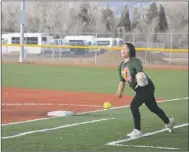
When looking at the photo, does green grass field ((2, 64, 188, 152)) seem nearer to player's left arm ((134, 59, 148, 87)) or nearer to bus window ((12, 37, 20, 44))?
player's left arm ((134, 59, 148, 87))

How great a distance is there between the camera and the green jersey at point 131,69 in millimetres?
8965

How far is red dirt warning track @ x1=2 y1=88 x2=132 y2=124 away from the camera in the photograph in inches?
497

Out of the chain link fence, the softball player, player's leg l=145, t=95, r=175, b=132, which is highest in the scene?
the softball player

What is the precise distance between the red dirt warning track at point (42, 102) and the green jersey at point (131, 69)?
347cm

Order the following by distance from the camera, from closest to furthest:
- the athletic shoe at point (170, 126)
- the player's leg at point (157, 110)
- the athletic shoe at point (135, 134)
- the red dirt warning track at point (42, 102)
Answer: the athletic shoe at point (135, 134) → the player's leg at point (157, 110) → the athletic shoe at point (170, 126) → the red dirt warning track at point (42, 102)

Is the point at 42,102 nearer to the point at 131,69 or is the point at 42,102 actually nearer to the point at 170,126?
the point at 170,126

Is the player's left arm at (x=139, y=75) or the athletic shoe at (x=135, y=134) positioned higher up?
the player's left arm at (x=139, y=75)

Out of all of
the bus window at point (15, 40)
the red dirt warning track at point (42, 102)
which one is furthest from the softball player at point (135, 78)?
the bus window at point (15, 40)

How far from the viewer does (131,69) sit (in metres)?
9.02

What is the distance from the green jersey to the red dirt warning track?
137 inches

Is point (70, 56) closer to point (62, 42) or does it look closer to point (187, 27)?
point (62, 42)

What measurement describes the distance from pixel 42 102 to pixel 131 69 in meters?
7.06

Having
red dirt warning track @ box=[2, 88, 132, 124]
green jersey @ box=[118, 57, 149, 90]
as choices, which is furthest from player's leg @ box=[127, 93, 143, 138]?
red dirt warning track @ box=[2, 88, 132, 124]

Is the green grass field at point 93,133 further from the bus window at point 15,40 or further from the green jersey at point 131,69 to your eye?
the bus window at point 15,40
